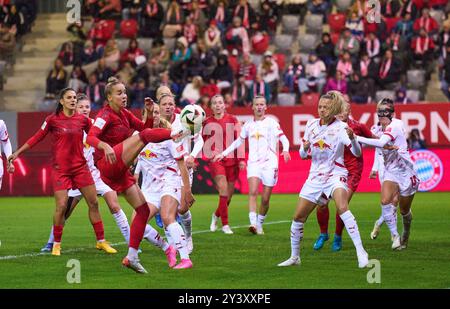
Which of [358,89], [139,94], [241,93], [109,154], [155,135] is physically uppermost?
[155,135]

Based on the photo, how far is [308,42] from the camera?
3216cm

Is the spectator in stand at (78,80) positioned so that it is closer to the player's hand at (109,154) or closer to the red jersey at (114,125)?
the red jersey at (114,125)

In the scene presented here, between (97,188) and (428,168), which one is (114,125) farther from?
(428,168)

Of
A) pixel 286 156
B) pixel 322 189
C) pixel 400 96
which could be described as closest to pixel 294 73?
pixel 400 96

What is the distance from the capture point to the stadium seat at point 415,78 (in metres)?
29.7

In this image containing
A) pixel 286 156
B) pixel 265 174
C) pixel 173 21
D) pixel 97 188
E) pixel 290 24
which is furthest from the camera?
pixel 173 21

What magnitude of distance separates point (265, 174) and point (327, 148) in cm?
546

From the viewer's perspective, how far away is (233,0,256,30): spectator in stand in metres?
32.8

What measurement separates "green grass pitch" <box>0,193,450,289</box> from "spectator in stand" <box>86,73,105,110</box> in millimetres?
10212

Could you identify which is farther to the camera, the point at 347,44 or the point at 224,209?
the point at 347,44

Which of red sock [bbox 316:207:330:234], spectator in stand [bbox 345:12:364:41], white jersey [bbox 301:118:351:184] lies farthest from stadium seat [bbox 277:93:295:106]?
white jersey [bbox 301:118:351:184]

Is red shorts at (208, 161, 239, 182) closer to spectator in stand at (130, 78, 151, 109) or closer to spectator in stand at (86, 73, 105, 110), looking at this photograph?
spectator in stand at (130, 78, 151, 109)

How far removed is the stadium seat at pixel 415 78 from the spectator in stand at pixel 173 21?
26.6 feet

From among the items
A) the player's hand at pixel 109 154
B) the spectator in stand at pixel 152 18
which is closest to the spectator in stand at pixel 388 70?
the spectator in stand at pixel 152 18
